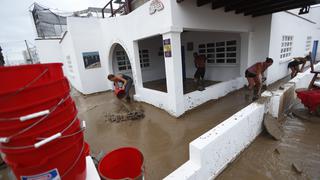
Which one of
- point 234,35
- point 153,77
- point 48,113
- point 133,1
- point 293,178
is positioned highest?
point 133,1

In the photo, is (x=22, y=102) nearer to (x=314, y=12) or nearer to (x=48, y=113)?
(x=48, y=113)

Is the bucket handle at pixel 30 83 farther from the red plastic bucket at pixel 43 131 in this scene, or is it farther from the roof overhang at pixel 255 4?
the roof overhang at pixel 255 4

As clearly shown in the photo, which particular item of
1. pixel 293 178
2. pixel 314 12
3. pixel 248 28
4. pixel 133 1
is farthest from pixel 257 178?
pixel 314 12

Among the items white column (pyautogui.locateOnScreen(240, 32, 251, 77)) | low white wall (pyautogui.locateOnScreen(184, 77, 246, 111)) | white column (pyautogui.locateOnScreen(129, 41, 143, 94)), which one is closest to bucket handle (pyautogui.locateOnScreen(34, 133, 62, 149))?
low white wall (pyautogui.locateOnScreen(184, 77, 246, 111))

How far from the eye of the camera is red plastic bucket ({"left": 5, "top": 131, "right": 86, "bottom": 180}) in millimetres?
895

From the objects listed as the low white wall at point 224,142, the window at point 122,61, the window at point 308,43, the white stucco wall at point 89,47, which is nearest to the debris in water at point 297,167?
the low white wall at point 224,142

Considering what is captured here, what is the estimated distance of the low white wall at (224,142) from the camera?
212 centimetres

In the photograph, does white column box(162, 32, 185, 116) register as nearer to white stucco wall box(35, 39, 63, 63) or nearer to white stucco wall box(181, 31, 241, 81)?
white stucco wall box(181, 31, 241, 81)

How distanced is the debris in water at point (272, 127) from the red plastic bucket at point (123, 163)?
2.98 m

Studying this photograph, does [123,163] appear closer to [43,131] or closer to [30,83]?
[43,131]

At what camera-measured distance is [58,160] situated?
0.96 metres

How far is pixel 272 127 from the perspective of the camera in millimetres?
3537

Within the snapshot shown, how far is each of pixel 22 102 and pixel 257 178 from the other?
9.89ft

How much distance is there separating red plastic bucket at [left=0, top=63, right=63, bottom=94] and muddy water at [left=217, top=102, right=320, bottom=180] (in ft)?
8.87
